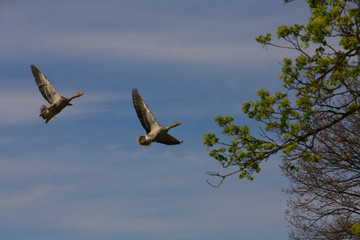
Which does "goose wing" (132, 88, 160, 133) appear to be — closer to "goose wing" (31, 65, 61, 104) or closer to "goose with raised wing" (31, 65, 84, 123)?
"goose with raised wing" (31, 65, 84, 123)

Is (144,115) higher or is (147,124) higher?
(144,115)

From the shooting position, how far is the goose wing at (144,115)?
15430 millimetres

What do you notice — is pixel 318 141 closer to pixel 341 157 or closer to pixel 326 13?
pixel 341 157

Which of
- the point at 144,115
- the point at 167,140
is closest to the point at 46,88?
the point at 144,115

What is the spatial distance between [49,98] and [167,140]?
5.06 m

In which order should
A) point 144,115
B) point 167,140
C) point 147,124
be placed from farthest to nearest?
point 167,140, point 147,124, point 144,115

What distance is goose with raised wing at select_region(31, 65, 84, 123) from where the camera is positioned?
18.1 m

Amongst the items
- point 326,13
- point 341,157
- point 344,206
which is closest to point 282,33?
point 326,13

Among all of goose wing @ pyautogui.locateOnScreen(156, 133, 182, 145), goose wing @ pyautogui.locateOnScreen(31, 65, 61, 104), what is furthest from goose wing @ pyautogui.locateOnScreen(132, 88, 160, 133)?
goose wing @ pyautogui.locateOnScreen(31, 65, 61, 104)

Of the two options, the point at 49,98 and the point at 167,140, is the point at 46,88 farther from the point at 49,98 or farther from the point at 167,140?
the point at 167,140

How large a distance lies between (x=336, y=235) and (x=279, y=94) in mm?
10469

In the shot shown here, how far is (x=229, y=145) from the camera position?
48.3 feet

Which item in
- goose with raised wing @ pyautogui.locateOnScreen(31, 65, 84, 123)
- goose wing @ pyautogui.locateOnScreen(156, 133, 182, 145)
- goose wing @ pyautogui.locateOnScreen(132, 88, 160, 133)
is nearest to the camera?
goose wing @ pyautogui.locateOnScreen(132, 88, 160, 133)

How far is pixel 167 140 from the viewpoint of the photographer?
1620 cm
